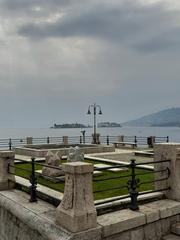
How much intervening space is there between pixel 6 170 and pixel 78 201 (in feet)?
14.9

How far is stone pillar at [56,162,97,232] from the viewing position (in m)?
6.45

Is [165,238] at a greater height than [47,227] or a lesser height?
lesser

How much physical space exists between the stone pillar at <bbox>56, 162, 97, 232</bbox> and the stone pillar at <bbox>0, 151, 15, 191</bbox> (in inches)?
159

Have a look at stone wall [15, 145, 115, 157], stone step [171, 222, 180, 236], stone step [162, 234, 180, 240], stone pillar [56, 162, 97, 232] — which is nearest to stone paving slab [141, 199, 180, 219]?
stone step [171, 222, 180, 236]

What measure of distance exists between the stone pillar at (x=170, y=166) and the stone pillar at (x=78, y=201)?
2734 mm

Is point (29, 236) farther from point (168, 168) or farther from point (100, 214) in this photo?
point (168, 168)

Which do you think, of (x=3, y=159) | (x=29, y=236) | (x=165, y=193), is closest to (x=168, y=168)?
(x=165, y=193)

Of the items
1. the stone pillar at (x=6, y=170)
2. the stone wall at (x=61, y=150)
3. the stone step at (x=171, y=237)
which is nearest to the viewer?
the stone step at (x=171, y=237)

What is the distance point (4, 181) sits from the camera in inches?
406

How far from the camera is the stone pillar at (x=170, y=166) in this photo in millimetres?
8352

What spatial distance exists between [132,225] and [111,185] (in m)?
3.34

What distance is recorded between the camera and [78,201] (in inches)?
257

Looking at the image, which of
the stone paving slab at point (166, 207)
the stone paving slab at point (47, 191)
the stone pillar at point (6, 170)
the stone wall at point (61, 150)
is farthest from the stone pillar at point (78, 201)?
the stone wall at point (61, 150)

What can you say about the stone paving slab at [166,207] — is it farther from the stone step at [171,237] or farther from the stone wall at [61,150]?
the stone wall at [61,150]
